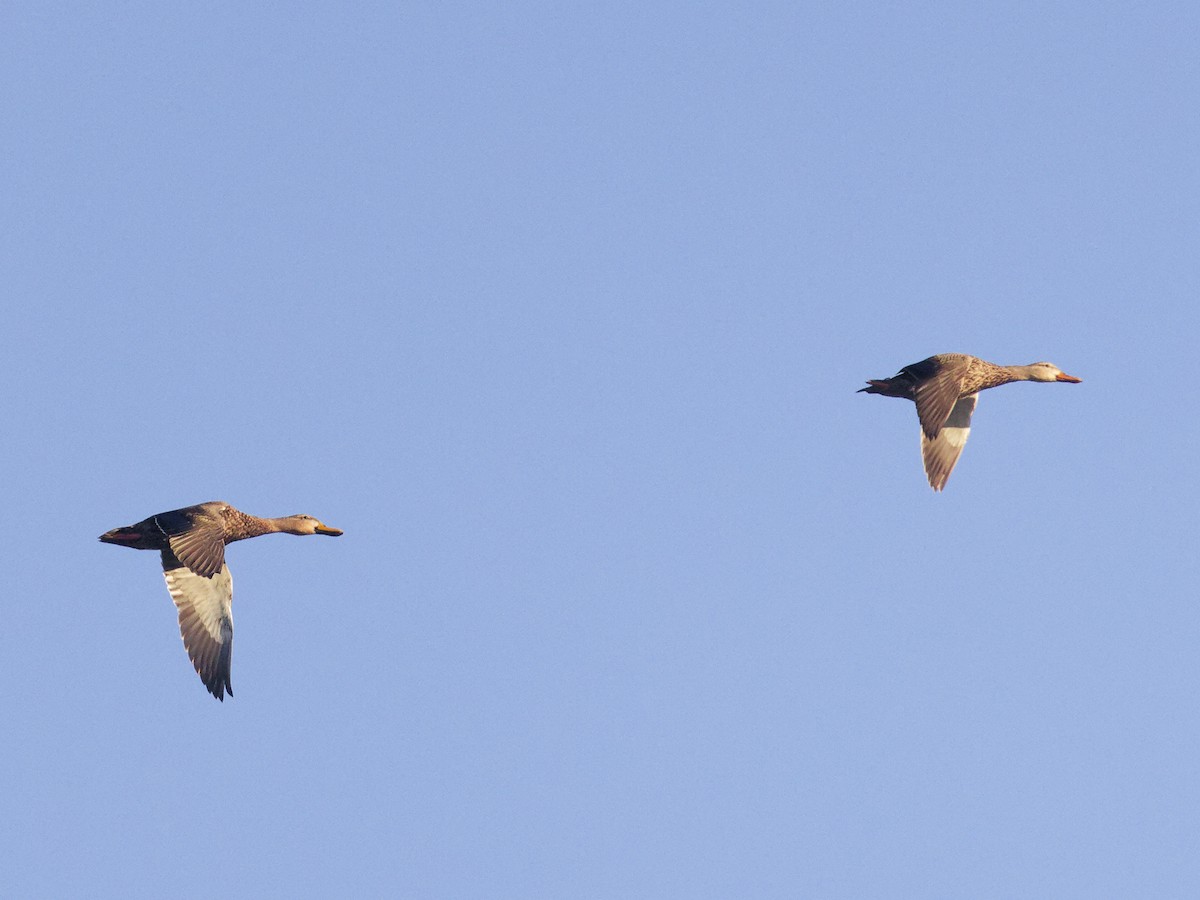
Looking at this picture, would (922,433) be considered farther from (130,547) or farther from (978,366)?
(130,547)

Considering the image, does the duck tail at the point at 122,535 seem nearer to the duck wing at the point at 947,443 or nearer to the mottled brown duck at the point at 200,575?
the mottled brown duck at the point at 200,575

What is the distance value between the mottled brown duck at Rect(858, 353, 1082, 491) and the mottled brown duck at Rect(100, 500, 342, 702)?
1153 centimetres

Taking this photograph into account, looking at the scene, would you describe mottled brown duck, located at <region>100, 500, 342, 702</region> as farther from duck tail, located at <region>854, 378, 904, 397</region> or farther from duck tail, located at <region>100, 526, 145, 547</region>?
duck tail, located at <region>854, 378, 904, 397</region>

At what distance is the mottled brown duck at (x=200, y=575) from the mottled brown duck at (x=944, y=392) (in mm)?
11527

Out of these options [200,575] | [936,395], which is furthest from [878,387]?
[200,575]

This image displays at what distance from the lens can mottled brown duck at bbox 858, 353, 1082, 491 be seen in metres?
33.9

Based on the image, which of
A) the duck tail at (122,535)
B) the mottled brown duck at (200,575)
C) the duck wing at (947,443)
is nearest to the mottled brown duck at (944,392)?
the duck wing at (947,443)

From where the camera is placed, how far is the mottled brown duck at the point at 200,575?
30.5 m

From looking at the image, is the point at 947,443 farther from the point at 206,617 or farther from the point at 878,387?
the point at 206,617

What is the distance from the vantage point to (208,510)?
31.4 metres

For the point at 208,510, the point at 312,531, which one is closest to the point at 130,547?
the point at 208,510

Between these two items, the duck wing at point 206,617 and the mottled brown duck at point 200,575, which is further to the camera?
the duck wing at point 206,617

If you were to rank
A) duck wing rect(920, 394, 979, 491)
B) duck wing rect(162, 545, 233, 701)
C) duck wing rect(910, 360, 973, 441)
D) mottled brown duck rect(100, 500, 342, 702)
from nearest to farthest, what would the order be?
1. mottled brown duck rect(100, 500, 342, 702)
2. duck wing rect(162, 545, 233, 701)
3. duck wing rect(910, 360, 973, 441)
4. duck wing rect(920, 394, 979, 491)

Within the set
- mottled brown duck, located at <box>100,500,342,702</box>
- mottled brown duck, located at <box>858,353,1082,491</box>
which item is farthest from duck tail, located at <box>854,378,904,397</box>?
mottled brown duck, located at <box>100,500,342,702</box>
